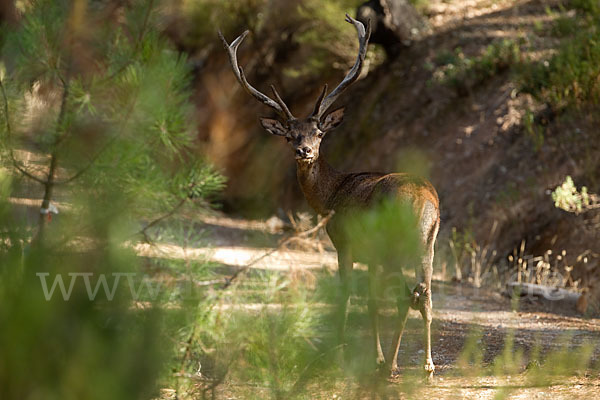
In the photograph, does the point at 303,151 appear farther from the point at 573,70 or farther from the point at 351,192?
the point at 573,70

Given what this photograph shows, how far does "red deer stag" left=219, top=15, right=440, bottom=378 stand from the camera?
547 centimetres

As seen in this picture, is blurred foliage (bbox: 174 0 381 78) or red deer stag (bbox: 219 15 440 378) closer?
red deer stag (bbox: 219 15 440 378)

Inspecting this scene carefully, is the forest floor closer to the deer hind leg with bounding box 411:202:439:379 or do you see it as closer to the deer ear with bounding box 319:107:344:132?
the deer hind leg with bounding box 411:202:439:379

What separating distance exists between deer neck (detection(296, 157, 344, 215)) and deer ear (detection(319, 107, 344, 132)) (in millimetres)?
312

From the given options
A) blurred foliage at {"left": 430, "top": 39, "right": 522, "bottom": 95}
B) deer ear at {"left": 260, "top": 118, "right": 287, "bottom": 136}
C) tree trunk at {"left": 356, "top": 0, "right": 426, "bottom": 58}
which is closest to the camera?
deer ear at {"left": 260, "top": 118, "right": 287, "bottom": 136}

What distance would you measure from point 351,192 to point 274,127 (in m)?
1.14

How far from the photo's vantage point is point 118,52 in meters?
3.68

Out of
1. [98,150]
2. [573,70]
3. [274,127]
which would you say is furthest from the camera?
[573,70]

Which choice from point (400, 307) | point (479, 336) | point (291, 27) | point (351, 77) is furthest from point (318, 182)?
point (291, 27)

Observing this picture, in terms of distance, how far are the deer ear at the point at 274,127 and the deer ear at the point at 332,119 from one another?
14.4 inches

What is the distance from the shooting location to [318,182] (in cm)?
687

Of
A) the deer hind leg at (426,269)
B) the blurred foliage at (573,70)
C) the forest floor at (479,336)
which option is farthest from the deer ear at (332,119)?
the blurred foliage at (573,70)

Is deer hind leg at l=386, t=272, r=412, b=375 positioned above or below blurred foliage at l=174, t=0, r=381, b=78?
below

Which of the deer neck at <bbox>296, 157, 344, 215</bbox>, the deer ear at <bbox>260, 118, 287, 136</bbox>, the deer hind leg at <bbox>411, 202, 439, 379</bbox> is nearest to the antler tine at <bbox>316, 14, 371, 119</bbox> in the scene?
the deer ear at <bbox>260, 118, 287, 136</bbox>
